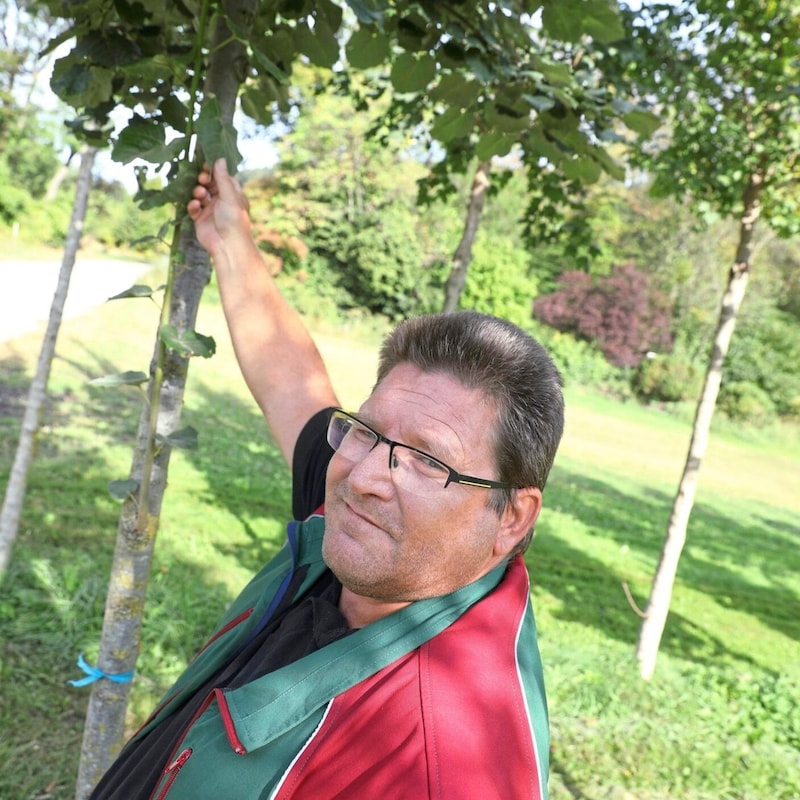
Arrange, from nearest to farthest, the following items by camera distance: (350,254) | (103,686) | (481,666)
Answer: (481,666) → (103,686) → (350,254)

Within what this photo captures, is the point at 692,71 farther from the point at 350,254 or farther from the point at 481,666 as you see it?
the point at 350,254

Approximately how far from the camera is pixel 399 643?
4.10 ft

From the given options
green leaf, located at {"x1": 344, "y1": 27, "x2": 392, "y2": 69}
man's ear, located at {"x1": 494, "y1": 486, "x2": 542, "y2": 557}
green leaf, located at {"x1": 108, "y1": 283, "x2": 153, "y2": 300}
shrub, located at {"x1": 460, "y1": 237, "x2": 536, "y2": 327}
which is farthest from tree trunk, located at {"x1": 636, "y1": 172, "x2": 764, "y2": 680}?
shrub, located at {"x1": 460, "y1": 237, "x2": 536, "y2": 327}

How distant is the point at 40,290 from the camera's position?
1623 centimetres

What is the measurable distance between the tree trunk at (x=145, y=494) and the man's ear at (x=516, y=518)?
0.81 meters

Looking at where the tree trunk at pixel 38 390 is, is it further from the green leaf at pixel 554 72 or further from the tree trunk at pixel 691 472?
the tree trunk at pixel 691 472

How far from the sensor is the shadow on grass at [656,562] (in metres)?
6.61

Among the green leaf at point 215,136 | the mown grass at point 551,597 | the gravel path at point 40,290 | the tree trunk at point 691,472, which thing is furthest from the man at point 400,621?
the gravel path at point 40,290

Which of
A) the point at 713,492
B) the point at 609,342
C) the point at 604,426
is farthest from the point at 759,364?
the point at 713,492

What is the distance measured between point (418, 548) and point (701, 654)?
562 centimetres

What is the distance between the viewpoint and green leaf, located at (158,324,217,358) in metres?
1.59

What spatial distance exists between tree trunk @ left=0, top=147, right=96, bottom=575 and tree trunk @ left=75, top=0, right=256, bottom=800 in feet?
8.51

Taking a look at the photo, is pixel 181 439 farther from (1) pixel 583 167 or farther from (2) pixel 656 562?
(2) pixel 656 562

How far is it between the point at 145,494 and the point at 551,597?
556cm
